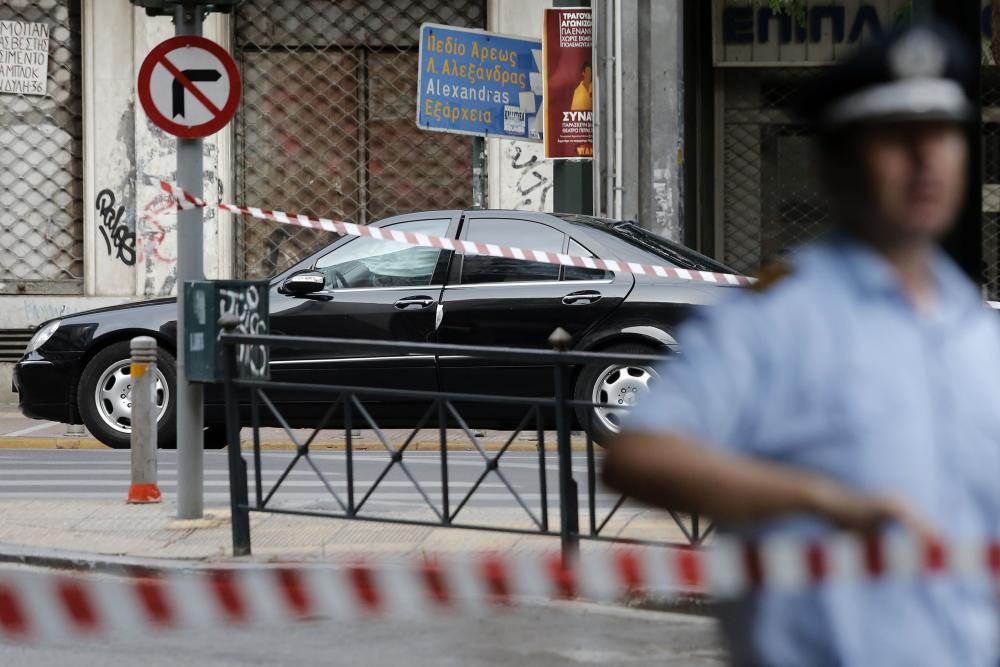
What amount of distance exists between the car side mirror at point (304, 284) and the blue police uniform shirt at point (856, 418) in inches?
368

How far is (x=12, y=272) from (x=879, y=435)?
16.8 m

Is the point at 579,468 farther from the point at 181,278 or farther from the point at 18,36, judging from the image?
the point at 18,36

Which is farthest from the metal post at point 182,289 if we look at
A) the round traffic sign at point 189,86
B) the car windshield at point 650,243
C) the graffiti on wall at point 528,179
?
the graffiti on wall at point 528,179

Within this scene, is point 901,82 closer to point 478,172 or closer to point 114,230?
point 478,172

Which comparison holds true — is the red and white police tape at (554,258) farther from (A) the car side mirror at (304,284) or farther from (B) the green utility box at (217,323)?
(B) the green utility box at (217,323)

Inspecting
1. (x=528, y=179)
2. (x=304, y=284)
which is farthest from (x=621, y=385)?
(x=528, y=179)

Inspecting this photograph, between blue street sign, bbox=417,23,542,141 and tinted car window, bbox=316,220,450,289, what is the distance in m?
2.76

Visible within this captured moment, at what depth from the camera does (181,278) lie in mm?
8688

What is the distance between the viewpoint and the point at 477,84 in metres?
14.9

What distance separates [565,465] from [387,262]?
493cm

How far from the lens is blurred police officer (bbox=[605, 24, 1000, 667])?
204cm

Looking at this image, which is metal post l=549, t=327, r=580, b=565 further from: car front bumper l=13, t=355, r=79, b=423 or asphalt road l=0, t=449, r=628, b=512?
car front bumper l=13, t=355, r=79, b=423

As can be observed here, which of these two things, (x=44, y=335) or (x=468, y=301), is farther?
(x=44, y=335)

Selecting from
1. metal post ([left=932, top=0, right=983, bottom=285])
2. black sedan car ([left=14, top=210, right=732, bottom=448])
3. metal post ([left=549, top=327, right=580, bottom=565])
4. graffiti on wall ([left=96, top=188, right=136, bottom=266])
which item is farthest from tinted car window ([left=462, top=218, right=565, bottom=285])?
graffiti on wall ([left=96, top=188, right=136, bottom=266])
